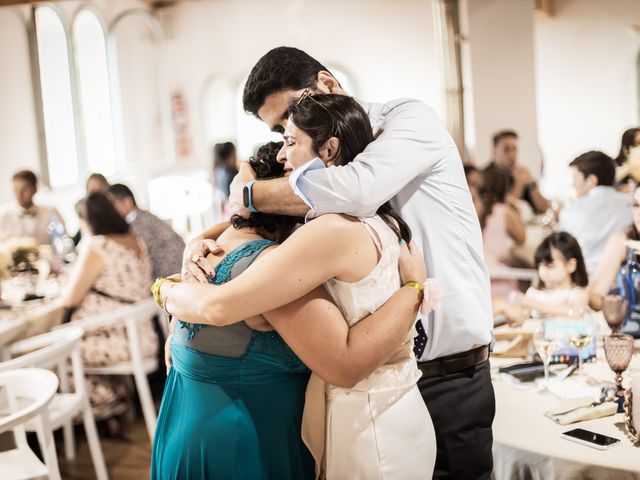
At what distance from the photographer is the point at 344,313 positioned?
1.50 meters

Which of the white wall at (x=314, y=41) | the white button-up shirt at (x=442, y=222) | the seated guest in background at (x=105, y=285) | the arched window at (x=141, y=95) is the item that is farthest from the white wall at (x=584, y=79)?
the white button-up shirt at (x=442, y=222)

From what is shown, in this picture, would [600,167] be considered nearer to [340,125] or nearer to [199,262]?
[340,125]

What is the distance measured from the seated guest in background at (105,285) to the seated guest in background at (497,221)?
2.16 meters

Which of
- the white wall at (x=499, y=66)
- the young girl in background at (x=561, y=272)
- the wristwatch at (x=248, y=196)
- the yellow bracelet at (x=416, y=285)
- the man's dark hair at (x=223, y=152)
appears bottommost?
the young girl in background at (x=561, y=272)

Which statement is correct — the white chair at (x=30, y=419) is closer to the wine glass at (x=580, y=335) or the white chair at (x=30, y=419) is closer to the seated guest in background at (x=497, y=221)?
the wine glass at (x=580, y=335)

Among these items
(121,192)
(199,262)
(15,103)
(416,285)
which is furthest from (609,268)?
(15,103)

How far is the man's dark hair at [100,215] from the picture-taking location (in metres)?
4.07

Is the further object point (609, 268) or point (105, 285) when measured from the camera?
point (105, 285)

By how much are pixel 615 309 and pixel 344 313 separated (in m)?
1.27

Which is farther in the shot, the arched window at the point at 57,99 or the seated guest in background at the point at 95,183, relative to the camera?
the arched window at the point at 57,99

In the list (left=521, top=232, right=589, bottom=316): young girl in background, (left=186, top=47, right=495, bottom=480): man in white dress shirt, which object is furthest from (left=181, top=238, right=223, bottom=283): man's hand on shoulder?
(left=521, top=232, right=589, bottom=316): young girl in background

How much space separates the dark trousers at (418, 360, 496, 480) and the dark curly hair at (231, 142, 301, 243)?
475 millimetres

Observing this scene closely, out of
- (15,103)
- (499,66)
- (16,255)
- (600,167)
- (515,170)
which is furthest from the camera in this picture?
(499,66)

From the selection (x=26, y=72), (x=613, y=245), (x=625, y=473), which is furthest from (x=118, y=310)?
(x=26, y=72)
